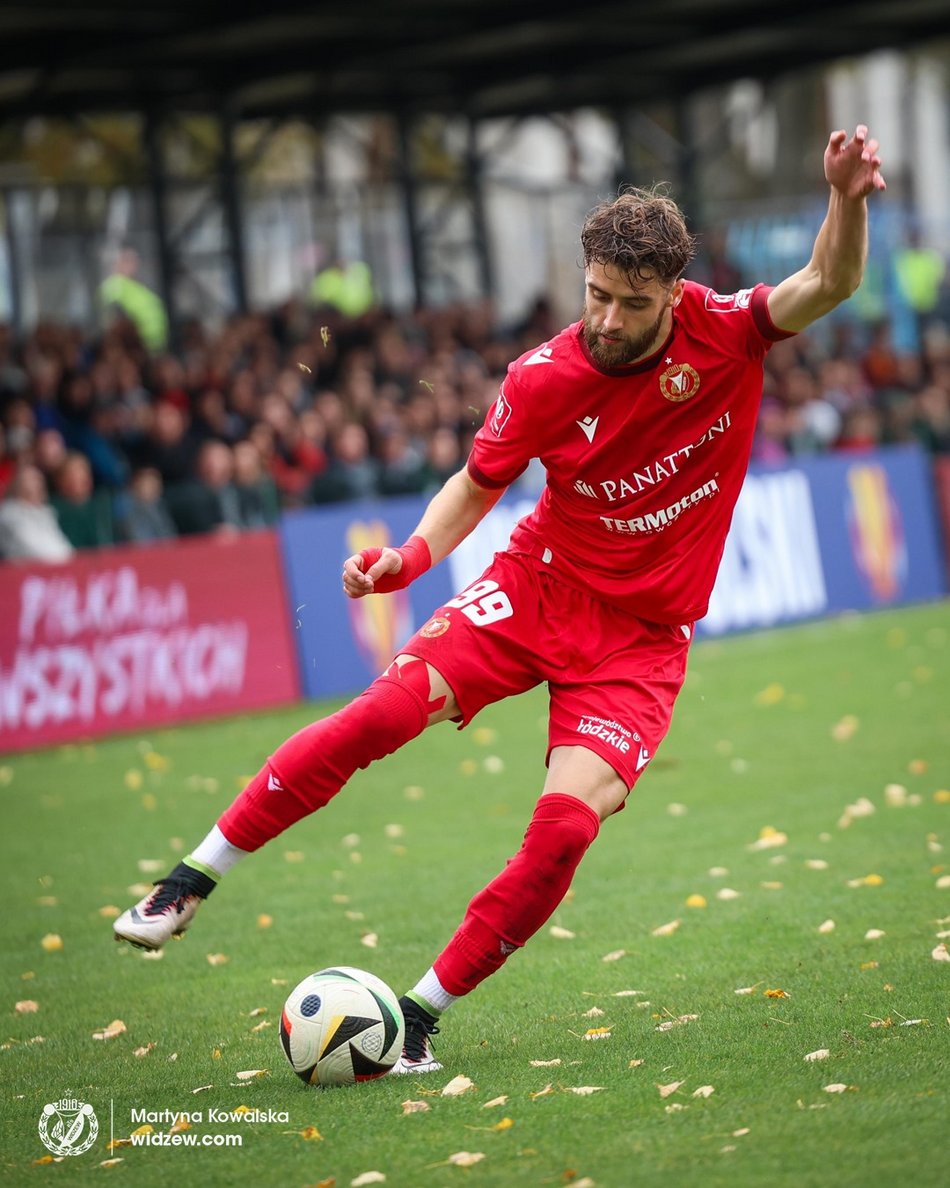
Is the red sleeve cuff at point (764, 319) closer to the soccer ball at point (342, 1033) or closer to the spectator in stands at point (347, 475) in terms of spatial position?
the soccer ball at point (342, 1033)

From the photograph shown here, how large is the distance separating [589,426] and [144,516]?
1031cm

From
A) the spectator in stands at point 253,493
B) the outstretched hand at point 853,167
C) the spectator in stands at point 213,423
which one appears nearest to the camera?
the outstretched hand at point 853,167

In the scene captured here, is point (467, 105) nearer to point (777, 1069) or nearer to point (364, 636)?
point (364, 636)

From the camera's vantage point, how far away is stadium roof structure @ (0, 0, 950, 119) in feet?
72.8

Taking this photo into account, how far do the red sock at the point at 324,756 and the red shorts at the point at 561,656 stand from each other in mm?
200

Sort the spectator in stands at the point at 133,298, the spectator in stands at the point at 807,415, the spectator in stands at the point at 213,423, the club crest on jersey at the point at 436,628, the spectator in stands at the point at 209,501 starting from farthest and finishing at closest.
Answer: the spectator in stands at the point at 133,298, the spectator in stands at the point at 807,415, the spectator in stands at the point at 213,423, the spectator in stands at the point at 209,501, the club crest on jersey at the point at 436,628

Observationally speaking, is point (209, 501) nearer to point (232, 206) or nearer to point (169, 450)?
point (169, 450)

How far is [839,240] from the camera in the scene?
5.06 metres

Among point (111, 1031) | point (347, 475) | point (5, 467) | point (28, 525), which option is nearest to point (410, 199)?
point (347, 475)

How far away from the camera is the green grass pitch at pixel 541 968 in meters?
4.56

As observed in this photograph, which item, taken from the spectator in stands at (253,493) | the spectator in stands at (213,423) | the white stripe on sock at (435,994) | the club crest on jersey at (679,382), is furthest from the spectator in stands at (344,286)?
the white stripe on sock at (435,994)

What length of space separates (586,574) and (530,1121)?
1769mm

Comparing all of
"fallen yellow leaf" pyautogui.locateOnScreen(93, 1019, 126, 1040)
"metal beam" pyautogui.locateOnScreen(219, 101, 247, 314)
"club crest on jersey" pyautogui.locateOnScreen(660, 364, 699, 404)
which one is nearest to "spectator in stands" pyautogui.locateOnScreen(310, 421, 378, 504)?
"metal beam" pyautogui.locateOnScreen(219, 101, 247, 314)

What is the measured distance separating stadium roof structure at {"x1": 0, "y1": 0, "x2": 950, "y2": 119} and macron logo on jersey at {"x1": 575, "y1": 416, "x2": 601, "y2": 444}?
55.9 ft
